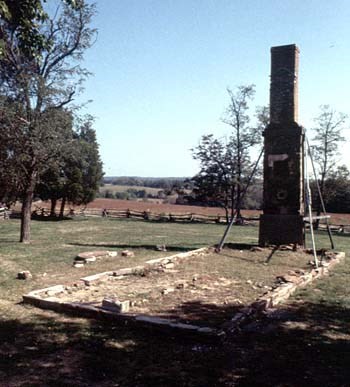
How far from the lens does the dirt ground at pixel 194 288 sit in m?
6.79

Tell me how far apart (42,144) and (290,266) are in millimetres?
9589

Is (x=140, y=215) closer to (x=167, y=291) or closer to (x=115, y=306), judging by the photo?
(x=167, y=291)

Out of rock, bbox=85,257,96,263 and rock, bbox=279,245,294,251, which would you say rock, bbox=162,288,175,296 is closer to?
rock, bbox=85,257,96,263

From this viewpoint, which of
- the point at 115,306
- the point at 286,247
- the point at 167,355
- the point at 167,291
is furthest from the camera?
the point at 286,247

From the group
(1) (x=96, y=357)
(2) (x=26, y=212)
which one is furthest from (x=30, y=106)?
(1) (x=96, y=357)

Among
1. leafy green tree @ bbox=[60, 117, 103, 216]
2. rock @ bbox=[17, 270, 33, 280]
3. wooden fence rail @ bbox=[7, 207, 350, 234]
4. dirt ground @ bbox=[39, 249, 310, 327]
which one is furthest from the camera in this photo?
wooden fence rail @ bbox=[7, 207, 350, 234]

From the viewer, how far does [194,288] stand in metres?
8.45

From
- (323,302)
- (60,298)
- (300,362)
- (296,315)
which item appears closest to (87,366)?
(300,362)

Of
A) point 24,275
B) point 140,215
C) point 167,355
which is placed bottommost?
point 167,355

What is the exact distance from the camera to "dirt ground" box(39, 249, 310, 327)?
22.3 feet

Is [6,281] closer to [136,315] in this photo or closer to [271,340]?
[136,315]

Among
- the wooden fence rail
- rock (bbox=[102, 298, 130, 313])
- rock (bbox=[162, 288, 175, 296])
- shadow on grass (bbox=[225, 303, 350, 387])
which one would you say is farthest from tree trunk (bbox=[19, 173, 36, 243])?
the wooden fence rail

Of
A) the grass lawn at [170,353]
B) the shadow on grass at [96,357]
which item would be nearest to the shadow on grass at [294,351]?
the grass lawn at [170,353]

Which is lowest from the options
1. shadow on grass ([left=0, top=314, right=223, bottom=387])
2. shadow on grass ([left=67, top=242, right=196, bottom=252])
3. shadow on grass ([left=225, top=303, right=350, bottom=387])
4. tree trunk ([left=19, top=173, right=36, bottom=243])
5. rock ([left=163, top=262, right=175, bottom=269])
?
shadow on grass ([left=0, top=314, right=223, bottom=387])
